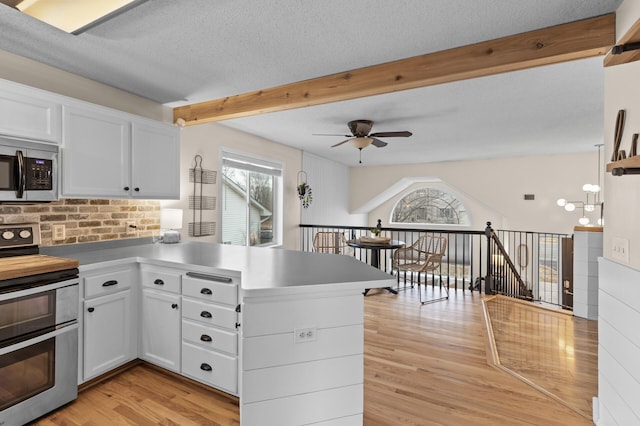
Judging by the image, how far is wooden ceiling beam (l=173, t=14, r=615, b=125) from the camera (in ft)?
6.37

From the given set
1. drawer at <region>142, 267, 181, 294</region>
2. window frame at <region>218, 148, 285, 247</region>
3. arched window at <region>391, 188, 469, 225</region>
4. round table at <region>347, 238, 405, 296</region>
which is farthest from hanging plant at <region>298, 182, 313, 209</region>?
drawer at <region>142, 267, 181, 294</region>

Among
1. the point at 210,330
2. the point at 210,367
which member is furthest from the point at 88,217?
the point at 210,367

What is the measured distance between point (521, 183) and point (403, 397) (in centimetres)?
616

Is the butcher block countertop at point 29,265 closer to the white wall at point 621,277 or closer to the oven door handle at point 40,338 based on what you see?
the oven door handle at point 40,338

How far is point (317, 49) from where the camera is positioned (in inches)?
90.2

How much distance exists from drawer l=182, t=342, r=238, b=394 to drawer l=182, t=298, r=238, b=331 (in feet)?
0.66

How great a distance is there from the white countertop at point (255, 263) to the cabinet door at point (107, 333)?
28 cm

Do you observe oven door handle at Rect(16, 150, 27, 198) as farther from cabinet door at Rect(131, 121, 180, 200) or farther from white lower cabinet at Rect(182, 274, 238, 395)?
white lower cabinet at Rect(182, 274, 238, 395)

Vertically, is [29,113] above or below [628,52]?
above

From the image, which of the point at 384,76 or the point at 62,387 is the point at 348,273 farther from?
the point at 62,387

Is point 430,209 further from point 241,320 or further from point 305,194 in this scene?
point 241,320

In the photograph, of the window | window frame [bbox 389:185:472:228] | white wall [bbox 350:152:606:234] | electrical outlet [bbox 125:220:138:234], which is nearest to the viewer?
electrical outlet [bbox 125:220:138:234]

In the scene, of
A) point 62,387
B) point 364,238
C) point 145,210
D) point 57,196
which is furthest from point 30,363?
point 364,238

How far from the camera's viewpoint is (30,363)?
1.89 metres
